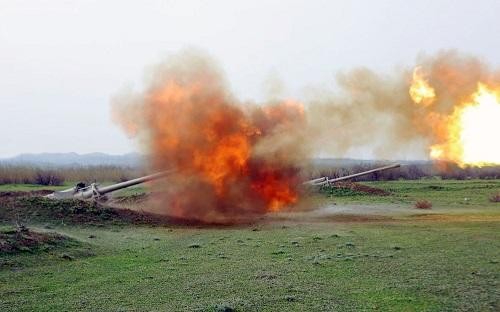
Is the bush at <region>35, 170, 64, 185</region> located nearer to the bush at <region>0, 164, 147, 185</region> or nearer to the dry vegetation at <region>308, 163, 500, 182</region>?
the bush at <region>0, 164, 147, 185</region>

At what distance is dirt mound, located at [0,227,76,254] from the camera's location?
14531mm

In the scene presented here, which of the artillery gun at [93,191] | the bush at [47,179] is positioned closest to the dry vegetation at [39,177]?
the bush at [47,179]

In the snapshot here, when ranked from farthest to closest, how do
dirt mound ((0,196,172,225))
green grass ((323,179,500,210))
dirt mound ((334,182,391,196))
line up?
1. dirt mound ((334,182,391,196))
2. green grass ((323,179,500,210))
3. dirt mound ((0,196,172,225))

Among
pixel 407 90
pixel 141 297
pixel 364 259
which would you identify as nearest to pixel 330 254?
pixel 364 259

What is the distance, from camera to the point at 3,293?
10781 mm

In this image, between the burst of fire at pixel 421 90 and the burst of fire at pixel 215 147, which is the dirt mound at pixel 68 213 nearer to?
the burst of fire at pixel 215 147

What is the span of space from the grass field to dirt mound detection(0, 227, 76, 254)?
31 centimetres

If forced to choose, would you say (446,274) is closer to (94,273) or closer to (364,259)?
(364,259)

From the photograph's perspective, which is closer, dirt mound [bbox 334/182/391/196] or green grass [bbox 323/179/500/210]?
green grass [bbox 323/179/500/210]

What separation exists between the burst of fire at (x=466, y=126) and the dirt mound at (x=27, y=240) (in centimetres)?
1537

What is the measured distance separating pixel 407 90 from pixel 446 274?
45.2 ft

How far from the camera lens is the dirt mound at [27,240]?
47.7ft

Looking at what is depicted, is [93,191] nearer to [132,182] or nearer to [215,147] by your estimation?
[132,182]

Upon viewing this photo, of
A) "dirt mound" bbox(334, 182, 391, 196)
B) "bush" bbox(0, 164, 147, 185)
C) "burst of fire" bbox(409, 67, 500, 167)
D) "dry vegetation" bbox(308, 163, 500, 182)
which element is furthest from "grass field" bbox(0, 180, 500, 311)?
"dry vegetation" bbox(308, 163, 500, 182)
